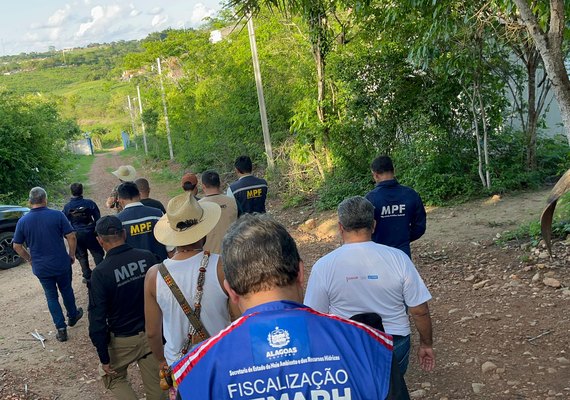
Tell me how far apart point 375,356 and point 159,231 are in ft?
8.17

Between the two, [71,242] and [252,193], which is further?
[71,242]

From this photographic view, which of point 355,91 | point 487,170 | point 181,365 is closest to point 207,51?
point 355,91

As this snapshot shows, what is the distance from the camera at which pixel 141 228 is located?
5.43 meters

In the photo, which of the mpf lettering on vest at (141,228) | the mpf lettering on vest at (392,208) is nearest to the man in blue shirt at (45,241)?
the mpf lettering on vest at (141,228)

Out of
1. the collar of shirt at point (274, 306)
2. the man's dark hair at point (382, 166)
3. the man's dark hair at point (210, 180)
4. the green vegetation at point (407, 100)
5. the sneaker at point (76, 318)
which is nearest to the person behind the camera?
the collar of shirt at point (274, 306)

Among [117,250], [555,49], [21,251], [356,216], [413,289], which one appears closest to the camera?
[413,289]

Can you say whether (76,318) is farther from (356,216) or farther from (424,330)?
(424,330)

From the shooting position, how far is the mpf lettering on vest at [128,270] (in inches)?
155

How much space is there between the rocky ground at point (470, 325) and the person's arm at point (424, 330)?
121cm

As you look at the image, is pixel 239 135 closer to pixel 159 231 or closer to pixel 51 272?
pixel 51 272

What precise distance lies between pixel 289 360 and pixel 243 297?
0.32 meters

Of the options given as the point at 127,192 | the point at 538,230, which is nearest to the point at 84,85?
the point at 127,192

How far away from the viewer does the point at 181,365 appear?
1.64 m

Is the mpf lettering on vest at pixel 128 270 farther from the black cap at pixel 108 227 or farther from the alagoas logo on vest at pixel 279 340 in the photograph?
the alagoas logo on vest at pixel 279 340
